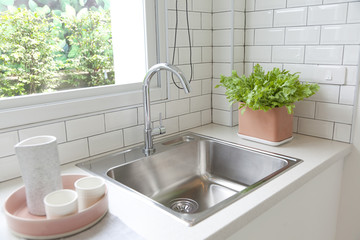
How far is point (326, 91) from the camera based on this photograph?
137 centimetres

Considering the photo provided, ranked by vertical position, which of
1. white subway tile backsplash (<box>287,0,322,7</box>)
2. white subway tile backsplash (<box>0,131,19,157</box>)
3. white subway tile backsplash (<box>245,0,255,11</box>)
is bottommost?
white subway tile backsplash (<box>0,131,19,157</box>)

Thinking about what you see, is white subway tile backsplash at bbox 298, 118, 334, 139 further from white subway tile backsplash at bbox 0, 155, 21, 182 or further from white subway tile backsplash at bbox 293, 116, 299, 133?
white subway tile backsplash at bbox 0, 155, 21, 182

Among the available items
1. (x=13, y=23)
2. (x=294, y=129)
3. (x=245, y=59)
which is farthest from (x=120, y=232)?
(x=245, y=59)

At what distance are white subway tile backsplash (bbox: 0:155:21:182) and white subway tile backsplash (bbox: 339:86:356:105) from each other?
1.31 m

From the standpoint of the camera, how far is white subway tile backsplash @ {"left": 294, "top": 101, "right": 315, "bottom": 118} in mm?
1435

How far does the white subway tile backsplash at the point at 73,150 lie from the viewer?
3.87 ft

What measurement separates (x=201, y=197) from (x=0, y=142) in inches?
31.3

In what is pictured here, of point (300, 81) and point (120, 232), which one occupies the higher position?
point (300, 81)

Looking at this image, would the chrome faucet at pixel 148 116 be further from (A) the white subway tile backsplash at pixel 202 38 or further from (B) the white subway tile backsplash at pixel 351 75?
(B) the white subway tile backsplash at pixel 351 75

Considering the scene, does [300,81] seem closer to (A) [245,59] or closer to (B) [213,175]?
(A) [245,59]

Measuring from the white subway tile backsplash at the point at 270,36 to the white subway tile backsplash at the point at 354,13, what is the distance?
0.29 meters

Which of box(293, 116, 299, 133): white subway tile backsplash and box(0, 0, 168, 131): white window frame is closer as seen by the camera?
box(0, 0, 168, 131): white window frame

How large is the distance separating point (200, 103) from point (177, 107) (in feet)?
0.55

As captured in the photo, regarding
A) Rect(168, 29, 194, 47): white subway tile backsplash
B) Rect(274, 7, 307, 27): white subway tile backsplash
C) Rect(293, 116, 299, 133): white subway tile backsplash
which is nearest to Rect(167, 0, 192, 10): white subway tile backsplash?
Rect(168, 29, 194, 47): white subway tile backsplash
